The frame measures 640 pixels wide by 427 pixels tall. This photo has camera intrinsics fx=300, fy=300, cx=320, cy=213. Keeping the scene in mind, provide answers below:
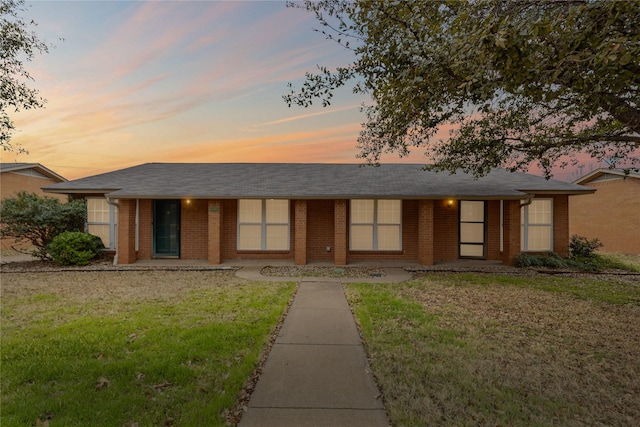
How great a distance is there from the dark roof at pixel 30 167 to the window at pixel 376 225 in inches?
781

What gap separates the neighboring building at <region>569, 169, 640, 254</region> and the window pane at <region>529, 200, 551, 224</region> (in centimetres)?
851

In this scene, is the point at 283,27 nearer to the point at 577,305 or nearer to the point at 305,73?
the point at 305,73

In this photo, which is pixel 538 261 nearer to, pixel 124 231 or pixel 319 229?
pixel 319 229

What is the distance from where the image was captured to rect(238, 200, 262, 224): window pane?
12.1 meters

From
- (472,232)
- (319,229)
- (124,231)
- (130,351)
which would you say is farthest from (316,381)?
(472,232)

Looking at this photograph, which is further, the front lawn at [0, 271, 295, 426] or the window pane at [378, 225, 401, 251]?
the window pane at [378, 225, 401, 251]

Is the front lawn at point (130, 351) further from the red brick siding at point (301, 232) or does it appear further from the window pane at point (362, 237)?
the window pane at point (362, 237)

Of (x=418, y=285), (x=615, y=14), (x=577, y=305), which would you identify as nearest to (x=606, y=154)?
(x=577, y=305)

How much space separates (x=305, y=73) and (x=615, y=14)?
13.7 ft

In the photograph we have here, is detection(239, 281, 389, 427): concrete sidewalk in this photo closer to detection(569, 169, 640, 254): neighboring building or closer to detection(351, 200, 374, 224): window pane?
detection(351, 200, 374, 224): window pane

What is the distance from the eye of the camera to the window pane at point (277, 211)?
12.1 m

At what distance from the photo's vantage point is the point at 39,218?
1108 centimetres

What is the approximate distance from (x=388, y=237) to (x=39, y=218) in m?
13.1

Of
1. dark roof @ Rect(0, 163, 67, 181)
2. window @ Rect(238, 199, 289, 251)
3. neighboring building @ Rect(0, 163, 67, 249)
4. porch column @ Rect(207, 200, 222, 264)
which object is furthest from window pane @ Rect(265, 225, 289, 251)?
dark roof @ Rect(0, 163, 67, 181)
